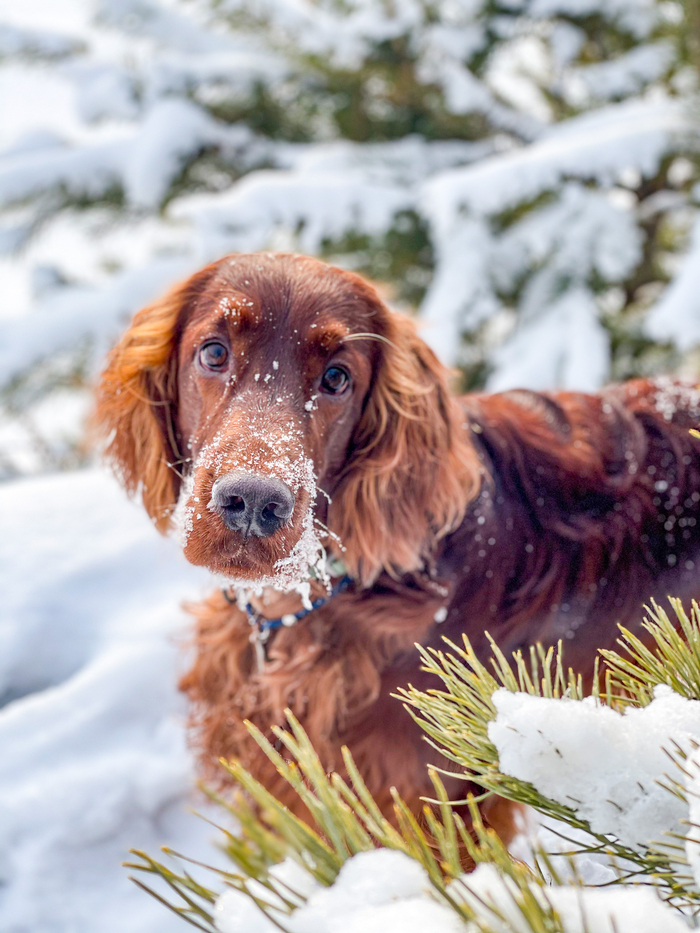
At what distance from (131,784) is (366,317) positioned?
1290 mm

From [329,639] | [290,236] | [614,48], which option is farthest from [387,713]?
[614,48]

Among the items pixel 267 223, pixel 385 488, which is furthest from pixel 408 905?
pixel 267 223

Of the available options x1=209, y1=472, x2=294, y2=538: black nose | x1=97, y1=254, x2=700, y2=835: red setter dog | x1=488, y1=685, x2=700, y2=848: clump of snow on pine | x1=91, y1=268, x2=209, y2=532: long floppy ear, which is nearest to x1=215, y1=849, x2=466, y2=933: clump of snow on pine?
x1=488, y1=685, x2=700, y2=848: clump of snow on pine

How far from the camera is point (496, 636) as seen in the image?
55.1 inches

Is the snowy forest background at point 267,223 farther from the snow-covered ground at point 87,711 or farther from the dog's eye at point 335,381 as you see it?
the dog's eye at point 335,381

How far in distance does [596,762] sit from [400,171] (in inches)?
155

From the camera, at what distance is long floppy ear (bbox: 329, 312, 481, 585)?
55.9 inches

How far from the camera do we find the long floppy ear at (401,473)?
4.66ft

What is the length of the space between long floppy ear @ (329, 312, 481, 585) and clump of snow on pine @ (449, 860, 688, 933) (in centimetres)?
95

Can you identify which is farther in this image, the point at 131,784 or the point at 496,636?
the point at 131,784

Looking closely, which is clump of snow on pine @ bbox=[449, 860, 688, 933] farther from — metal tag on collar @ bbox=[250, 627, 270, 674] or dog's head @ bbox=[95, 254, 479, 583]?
metal tag on collar @ bbox=[250, 627, 270, 674]

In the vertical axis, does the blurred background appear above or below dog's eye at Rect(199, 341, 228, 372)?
above

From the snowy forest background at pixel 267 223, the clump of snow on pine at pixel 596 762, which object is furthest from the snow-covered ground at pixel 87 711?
the clump of snow on pine at pixel 596 762

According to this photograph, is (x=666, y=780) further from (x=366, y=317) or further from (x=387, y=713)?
(x=366, y=317)
